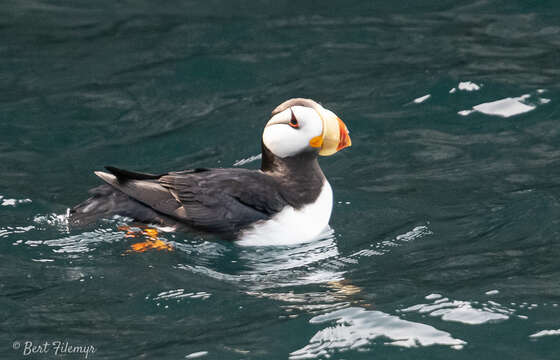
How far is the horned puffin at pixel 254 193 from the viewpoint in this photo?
224 inches

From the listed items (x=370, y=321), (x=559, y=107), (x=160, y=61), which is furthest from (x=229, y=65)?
(x=370, y=321)

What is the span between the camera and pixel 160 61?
955cm

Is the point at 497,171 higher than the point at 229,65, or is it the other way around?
the point at 229,65

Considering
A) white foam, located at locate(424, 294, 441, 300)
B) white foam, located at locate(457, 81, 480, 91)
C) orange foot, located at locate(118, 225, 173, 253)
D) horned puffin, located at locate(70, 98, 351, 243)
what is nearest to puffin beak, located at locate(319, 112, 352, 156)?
horned puffin, located at locate(70, 98, 351, 243)

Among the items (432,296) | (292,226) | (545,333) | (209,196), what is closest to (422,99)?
(292,226)

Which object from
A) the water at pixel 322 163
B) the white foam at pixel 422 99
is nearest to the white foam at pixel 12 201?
the water at pixel 322 163

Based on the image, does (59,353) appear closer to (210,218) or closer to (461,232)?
(210,218)

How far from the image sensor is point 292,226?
227 inches

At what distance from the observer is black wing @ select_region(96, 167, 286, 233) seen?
18.6 ft

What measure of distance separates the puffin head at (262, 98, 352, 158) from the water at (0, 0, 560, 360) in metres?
0.63

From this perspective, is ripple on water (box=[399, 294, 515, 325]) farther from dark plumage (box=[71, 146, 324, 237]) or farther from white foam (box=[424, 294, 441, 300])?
dark plumage (box=[71, 146, 324, 237])

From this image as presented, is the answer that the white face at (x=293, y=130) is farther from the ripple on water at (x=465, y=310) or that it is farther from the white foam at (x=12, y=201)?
the white foam at (x=12, y=201)

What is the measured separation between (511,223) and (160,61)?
4714 millimetres

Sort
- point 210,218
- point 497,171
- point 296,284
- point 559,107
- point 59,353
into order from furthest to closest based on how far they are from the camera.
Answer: point 559,107 → point 497,171 → point 210,218 → point 296,284 → point 59,353
